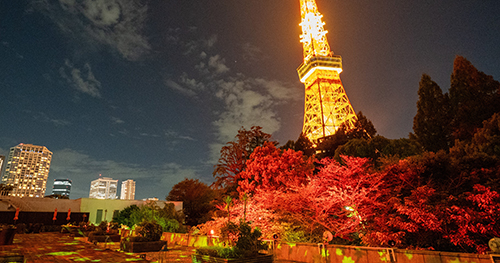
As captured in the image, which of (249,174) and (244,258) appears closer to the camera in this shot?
(244,258)

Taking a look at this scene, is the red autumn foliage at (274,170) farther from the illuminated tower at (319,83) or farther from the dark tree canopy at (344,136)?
the illuminated tower at (319,83)

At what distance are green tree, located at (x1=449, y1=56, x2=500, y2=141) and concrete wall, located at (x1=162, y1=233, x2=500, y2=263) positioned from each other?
58.0 feet

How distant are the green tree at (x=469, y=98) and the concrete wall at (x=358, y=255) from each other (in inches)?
696

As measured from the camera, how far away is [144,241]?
11.9 metres

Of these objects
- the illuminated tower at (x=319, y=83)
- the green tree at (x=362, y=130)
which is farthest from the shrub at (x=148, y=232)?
the illuminated tower at (x=319, y=83)

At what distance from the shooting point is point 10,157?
174750mm

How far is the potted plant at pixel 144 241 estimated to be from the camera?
11.5m

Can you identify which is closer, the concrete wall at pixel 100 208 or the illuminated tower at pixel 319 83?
the concrete wall at pixel 100 208

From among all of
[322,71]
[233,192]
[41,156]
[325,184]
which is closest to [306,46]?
[322,71]

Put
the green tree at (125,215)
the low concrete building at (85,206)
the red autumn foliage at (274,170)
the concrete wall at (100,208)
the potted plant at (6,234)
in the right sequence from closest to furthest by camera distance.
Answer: the potted plant at (6,234) < the red autumn foliage at (274,170) < the green tree at (125,215) < the low concrete building at (85,206) < the concrete wall at (100,208)

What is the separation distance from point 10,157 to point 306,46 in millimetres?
197462

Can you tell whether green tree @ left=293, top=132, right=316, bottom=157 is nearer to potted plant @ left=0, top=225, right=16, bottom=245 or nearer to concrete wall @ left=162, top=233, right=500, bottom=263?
concrete wall @ left=162, top=233, right=500, bottom=263

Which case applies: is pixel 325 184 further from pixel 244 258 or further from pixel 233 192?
pixel 233 192

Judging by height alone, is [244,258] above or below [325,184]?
below
